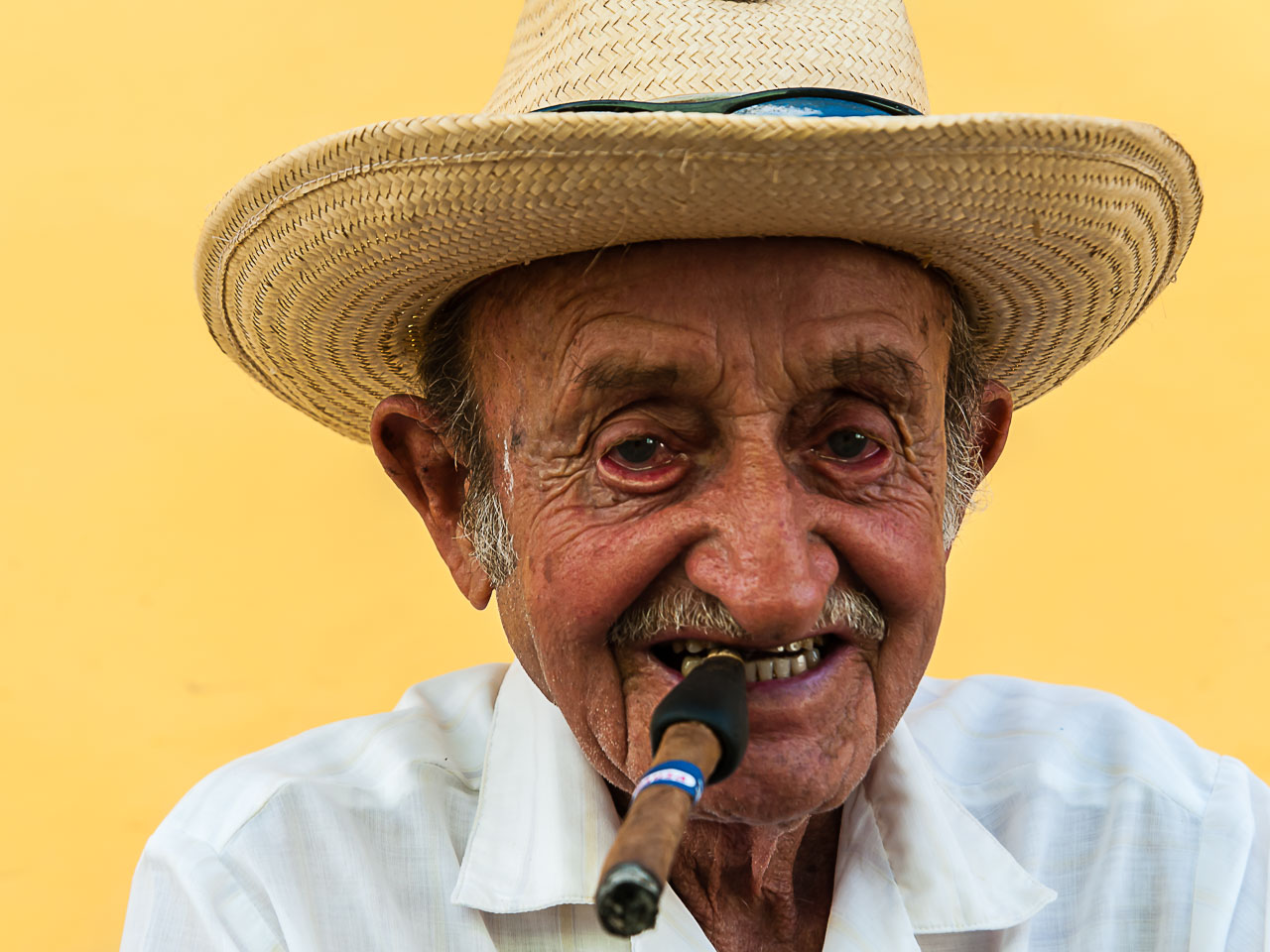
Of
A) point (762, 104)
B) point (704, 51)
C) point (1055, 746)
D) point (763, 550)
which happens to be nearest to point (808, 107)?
point (762, 104)

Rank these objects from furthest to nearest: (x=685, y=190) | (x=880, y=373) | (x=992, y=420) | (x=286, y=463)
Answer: (x=286, y=463), (x=992, y=420), (x=880, y=373), (x=685, y=190)

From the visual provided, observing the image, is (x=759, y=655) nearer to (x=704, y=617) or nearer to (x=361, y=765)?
(x=704, y=617)

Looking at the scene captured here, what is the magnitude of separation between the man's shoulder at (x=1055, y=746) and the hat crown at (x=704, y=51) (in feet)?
3.56

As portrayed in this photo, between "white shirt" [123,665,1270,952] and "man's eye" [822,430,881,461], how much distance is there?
0.57 meters

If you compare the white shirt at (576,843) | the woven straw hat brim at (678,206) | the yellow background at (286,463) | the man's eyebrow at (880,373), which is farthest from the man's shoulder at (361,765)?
the man's eyebrow at (880,373)

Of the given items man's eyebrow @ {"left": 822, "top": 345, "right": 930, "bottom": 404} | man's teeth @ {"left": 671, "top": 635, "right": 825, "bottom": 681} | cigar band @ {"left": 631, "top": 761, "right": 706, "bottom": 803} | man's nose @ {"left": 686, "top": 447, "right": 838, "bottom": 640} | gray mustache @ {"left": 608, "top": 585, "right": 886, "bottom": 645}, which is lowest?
man's teeth @ {"left": 671, "top": 635, "right": 825, "bottom": 681}

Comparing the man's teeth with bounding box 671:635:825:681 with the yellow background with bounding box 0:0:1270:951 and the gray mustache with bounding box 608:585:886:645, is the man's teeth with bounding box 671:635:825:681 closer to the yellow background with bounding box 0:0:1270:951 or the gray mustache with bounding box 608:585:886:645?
the gray mustache with bounding box 608:585:886:645

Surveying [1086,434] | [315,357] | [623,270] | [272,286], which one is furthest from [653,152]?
[1086,434]

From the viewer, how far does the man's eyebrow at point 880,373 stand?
5.54ft

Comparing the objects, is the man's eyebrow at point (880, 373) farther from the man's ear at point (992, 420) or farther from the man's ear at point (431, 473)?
the man's ear at point (431, 473)

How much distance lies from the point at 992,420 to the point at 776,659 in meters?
0.72

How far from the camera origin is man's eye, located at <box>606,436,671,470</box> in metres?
1.70

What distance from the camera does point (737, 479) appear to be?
1.63 meters

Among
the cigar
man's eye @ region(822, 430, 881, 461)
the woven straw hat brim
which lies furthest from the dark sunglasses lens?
the cigar
